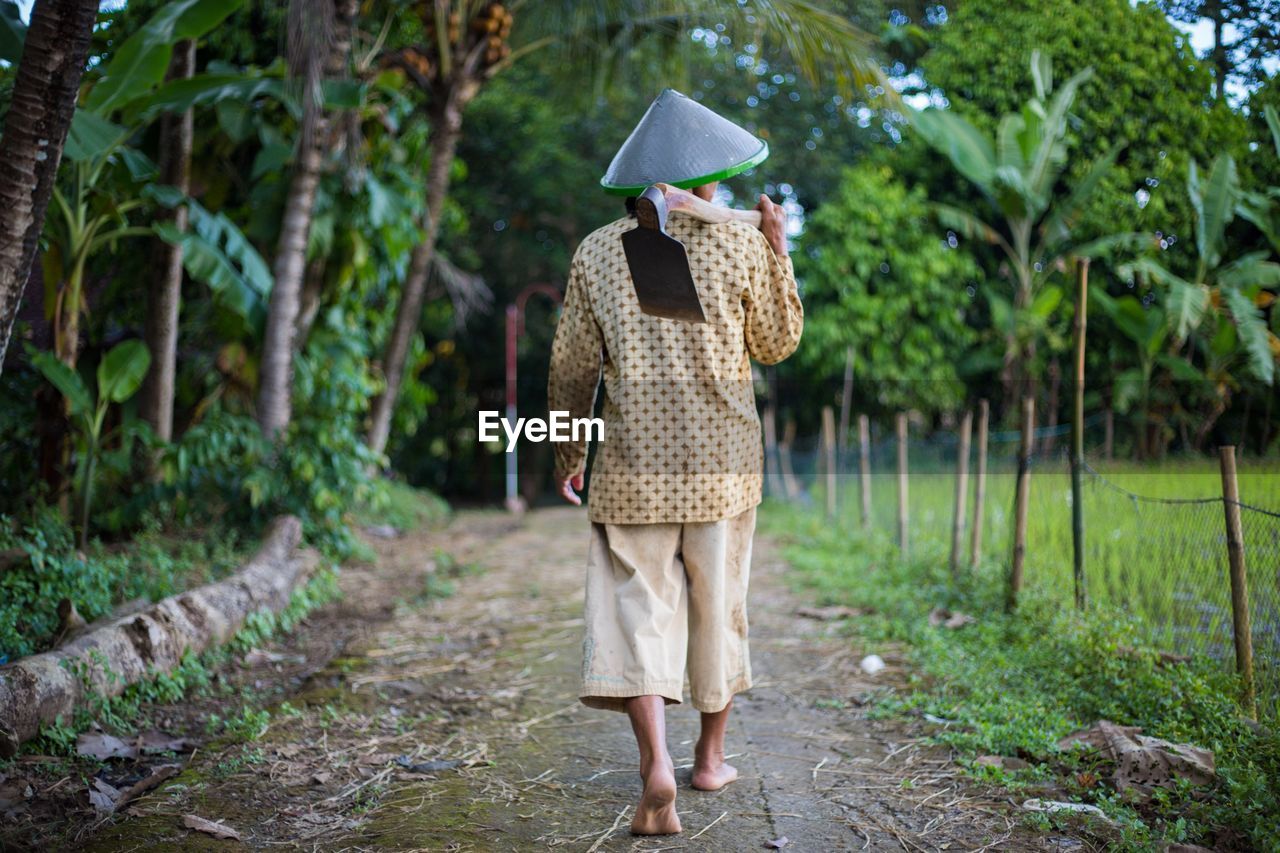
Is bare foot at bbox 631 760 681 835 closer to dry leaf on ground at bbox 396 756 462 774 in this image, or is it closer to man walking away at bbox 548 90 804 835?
man walking away at bbox 548 90 804 835

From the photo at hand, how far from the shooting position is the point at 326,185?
6.64 meters

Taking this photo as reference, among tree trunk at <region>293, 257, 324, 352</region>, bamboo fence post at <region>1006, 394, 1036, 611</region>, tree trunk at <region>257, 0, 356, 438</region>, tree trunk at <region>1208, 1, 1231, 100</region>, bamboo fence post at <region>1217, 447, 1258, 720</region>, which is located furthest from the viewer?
tree trunk at <region>293, 257, 324, 352</region>

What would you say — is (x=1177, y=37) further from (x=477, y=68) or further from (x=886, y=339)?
(x=886, y=339)

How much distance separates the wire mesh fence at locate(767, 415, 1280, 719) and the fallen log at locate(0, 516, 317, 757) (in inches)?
132

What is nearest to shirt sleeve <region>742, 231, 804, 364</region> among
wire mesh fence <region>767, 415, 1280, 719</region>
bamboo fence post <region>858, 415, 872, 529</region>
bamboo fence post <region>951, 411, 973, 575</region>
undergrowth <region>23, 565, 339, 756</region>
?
wire mesh fence <region>767, 415, 1280, 719</region>

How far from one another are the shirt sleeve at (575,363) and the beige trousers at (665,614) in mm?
239

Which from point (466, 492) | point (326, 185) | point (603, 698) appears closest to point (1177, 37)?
point (603, 698)

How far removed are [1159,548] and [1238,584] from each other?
3.30ft

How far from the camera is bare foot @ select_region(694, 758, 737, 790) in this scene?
109 inches

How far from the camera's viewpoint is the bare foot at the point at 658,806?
95.3 inches

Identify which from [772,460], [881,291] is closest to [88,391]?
[772,460]

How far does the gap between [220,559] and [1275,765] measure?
4.53 meters

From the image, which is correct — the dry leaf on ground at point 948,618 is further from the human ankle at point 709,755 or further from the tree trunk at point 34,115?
the tree trunk at point 34,115

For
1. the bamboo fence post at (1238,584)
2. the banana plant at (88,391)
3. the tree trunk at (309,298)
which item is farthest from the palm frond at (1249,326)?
the tree trunk at (309,298)
